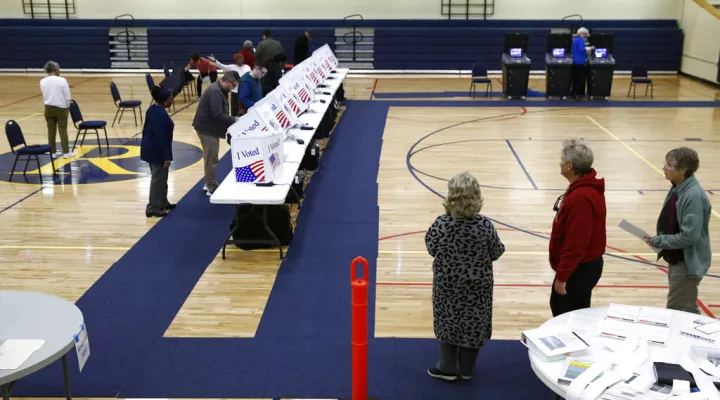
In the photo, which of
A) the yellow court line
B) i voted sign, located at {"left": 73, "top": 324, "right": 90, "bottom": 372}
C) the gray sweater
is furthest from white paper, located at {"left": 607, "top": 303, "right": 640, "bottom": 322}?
the gray sweater

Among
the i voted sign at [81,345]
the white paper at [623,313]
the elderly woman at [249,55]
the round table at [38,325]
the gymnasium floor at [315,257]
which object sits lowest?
the gymnasium floor at [315,257]

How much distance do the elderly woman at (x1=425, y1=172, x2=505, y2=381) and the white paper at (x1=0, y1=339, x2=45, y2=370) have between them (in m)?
2.38

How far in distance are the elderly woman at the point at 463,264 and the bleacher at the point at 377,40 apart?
1907cm

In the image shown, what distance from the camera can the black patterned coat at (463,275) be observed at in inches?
187

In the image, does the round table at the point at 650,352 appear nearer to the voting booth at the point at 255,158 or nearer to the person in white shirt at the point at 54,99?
the voting booth at the point at 255,158

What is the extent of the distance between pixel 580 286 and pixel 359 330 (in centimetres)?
155

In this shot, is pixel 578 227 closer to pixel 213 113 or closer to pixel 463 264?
pixel 463 264

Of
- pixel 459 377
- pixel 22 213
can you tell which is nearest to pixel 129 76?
A: pixel 22 213

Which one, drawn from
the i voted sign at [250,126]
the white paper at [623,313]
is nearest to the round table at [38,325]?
the white paper at [623,313]

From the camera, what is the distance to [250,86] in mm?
11414

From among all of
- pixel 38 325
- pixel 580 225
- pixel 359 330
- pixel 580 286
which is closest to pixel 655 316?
pixel 580 286

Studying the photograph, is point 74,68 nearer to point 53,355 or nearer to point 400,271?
point 400,271

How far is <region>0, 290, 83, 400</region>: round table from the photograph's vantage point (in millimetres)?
3993

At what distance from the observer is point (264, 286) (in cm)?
713
